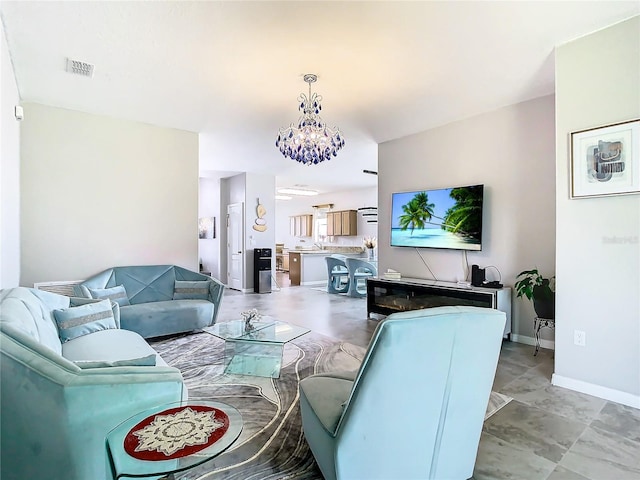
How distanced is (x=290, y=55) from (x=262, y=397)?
279 centimetres

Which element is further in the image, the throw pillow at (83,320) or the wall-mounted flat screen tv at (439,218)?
the wall-mounted flat screen tv at (439,218)

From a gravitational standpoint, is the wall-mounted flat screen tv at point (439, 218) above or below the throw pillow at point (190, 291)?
above

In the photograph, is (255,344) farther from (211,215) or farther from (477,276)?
(211,215)

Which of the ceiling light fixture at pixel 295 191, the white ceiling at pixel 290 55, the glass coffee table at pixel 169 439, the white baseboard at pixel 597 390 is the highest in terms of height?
the white ceiling at pixel 290 55

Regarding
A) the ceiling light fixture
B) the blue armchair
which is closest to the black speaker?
the blue armchair

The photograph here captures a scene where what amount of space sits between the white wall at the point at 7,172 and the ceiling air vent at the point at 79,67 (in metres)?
0.42

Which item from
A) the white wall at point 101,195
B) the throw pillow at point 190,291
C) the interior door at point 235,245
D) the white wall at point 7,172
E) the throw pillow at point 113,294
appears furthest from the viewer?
the interior door at point 235,245

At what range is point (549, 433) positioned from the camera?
6.93 ft

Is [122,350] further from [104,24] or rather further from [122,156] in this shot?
[122,156]

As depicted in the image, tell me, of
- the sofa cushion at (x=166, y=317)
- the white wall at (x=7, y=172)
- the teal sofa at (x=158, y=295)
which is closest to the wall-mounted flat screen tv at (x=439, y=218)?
the teal sofa at (x=158, y=295)

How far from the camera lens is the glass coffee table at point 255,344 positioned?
2947mm

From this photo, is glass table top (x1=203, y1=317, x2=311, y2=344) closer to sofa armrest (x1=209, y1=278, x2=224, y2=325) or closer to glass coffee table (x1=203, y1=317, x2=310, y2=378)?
glass coffee table (x1=203, y1=317, x2=310, y2=378)

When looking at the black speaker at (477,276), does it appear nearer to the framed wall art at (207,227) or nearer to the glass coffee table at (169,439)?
the glass coffee table at (169,439)

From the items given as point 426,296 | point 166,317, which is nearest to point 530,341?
point 426,296
